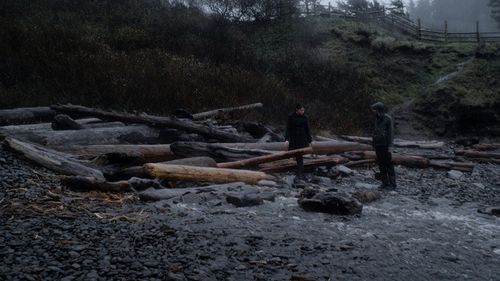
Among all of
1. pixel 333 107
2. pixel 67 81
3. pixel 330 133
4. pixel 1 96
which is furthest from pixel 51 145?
pixel 333 107

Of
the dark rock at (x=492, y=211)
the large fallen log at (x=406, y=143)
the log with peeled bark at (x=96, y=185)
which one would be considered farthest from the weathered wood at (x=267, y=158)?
the large fallen log at (x=406, y=143)

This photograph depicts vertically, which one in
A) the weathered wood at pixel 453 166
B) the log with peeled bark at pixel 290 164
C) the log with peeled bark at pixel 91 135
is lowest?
the weathered wood at pixel 453 166

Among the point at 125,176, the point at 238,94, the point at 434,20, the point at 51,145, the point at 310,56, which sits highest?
the point at 434,20

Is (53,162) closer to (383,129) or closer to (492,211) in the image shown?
(383,129)

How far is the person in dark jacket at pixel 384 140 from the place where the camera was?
8.47 meters

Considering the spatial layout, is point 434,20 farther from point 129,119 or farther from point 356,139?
point 129,119

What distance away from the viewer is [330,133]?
15.4 meters

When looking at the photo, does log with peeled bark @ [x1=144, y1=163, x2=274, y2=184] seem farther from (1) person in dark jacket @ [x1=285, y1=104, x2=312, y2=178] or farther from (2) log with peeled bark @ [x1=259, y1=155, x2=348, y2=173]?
(1) person in dark jacket @ [x1=285, y1=104, x2=312, y2=178]

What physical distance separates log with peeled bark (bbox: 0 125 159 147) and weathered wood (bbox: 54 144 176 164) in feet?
0.96

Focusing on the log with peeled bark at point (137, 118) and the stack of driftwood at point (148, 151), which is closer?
the stack of driftwood at point (148, 151)

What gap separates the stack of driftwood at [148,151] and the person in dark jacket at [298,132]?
1.10 feet

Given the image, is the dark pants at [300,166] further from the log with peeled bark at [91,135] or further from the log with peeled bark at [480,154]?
the log with peeled bark at [480,154]

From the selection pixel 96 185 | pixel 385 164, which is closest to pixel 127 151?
pixel 96 185

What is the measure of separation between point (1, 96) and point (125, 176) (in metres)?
7.66
